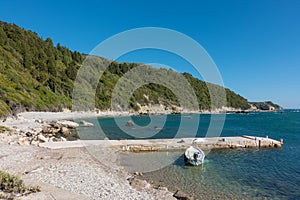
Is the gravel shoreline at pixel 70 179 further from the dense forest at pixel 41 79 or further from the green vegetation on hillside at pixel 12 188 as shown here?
the dense forest at pixel 41 79

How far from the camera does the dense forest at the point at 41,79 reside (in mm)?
52094

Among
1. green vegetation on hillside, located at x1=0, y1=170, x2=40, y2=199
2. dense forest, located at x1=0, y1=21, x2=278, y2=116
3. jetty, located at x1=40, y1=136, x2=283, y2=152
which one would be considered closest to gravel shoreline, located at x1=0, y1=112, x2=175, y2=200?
green vegetation on hillside, located at x1=0, y1=170, x2=40, y2=199

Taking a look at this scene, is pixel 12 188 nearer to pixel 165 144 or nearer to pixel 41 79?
pixel 165 144

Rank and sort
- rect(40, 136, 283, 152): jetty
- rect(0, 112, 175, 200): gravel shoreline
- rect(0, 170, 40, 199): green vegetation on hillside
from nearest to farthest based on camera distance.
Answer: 1. rect(0, 170, 40, 199): green vegetation on hillside
2. rect(0, 112, 175, 200): gravel shoreline
3. rect(40, 136, 283, 152): jetty

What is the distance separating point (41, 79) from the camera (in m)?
76.4

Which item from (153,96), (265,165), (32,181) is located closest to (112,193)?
(32,181)

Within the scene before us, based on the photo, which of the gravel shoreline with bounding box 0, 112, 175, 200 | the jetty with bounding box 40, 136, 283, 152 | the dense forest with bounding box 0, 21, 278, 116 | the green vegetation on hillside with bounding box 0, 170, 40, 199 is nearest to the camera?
the green vegetation on hillside with bounding box 0, 170, 40, 199

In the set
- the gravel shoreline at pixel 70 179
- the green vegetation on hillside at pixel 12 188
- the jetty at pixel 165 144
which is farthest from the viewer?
the jetty at pixel 165 144

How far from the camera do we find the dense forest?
171 ft

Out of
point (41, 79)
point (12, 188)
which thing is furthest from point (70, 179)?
point (41, 79)

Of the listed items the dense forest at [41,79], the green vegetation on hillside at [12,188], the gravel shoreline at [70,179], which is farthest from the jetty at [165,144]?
the dense forest at [41,79]

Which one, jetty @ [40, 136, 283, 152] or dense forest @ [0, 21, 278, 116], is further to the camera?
dense forest @ [0, 21, 278, 116]

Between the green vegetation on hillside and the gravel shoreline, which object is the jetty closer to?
the gravel shoreline

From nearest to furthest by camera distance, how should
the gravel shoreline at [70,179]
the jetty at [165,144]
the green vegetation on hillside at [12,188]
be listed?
1. the green vegetation on hillside at [12,188]
2. the gravel shoreline at [70,179]
3. the jetty at [165,144]
